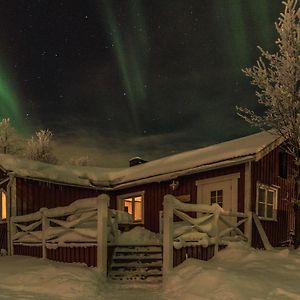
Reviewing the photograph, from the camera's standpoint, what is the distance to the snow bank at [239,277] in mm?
7031

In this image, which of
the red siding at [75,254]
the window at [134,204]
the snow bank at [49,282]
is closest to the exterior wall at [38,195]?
the red siding at [75,254]

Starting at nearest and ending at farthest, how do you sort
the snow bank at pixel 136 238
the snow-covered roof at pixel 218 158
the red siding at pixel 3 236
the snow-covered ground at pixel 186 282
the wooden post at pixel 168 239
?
the snow-covered ground at pixel 186 282 → the wooden post at pixel 168 239 → the snow bank at pixel 136 238 → the snow-covered roof at pixel 218 158 → the red siding at pixel 3 236

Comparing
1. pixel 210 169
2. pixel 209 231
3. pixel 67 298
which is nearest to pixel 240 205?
pixel 210 169

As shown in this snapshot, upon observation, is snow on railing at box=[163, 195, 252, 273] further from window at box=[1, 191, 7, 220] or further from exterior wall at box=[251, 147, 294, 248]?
window at box=[1, 191, 7, 220]

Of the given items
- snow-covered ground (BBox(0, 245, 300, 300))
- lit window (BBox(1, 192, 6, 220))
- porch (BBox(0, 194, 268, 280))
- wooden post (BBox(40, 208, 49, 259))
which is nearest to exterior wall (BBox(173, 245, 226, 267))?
porch (BBox(0, 194, 268, 280))

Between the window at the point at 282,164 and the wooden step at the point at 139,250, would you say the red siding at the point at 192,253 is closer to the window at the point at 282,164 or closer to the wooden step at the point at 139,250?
the wooden step at the point at 139,250

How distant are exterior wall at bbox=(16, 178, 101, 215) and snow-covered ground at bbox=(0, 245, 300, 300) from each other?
589 cm

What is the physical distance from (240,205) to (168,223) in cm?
457

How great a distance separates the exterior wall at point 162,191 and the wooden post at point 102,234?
18.4 feet

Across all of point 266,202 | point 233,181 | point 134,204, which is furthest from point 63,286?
point 134,204

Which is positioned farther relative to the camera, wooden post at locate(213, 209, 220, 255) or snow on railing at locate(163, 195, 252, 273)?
wooden post at locate(213, 209, 220, 255)

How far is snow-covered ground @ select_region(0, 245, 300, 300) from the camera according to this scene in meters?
7.18

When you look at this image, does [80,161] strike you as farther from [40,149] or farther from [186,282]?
[186,282]

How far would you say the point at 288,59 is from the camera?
41.6 feet
